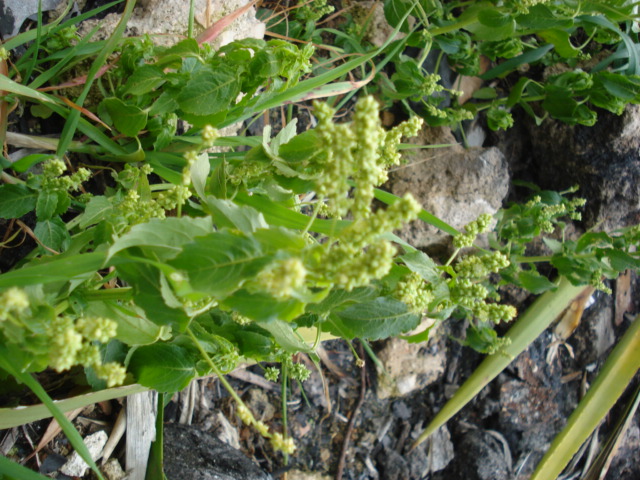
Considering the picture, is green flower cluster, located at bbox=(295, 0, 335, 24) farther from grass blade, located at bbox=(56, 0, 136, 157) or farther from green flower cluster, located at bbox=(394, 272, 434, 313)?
green flower cluster, located at bbox=(394, 272, 434, 313)

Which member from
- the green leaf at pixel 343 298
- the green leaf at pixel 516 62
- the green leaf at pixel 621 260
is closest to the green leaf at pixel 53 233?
the green leaf at pixel 343 298

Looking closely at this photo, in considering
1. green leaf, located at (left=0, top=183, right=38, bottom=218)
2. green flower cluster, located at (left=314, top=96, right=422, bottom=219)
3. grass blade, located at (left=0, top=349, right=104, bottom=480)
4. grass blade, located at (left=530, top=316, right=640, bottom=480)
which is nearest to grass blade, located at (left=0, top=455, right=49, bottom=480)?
grass blade, located at (left=0, top=349, right=104, bottom=480)

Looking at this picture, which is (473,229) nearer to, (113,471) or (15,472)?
(15,472)

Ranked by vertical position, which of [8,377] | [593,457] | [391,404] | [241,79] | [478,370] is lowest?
[593,457]

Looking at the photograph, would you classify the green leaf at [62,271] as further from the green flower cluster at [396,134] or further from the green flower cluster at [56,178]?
the green flower cluster at [396,134]

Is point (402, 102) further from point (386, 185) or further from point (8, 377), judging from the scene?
point (8, 377)

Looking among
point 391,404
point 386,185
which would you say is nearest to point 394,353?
point 391,404
